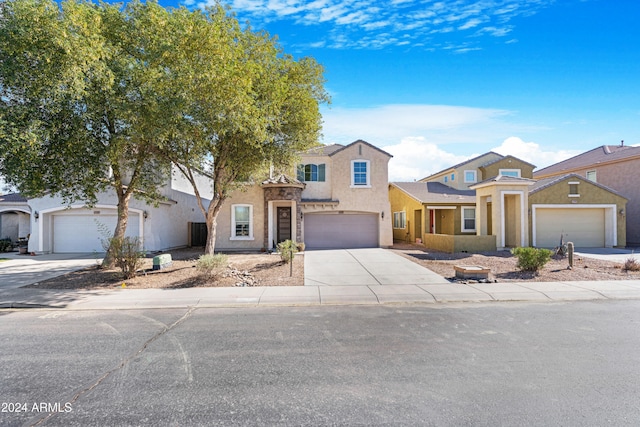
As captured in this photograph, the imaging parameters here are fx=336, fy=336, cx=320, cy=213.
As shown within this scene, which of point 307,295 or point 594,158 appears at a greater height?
point 594,158

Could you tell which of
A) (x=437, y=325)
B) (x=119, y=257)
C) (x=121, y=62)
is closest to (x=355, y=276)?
(x=437, y=325)

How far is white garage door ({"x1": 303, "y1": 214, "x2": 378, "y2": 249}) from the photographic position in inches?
824

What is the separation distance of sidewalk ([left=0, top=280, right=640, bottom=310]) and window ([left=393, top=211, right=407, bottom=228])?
15655mm

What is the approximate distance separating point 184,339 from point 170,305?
277 centimetres

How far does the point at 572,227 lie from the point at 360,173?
13.0 metres

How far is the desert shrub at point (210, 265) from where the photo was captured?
34.2 feet

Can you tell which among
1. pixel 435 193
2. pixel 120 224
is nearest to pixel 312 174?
pixel 435 193

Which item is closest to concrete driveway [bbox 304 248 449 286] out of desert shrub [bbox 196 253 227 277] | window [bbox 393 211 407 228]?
desert shrub [bbox 196 253 227 277]

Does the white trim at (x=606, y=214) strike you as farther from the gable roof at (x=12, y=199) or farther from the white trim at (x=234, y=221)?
the gable roof at (x=12, y=199)

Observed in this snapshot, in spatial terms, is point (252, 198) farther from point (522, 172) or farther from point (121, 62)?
point (522, 172)

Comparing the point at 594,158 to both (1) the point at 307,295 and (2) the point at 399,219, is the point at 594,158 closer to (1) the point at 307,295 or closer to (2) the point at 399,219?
(2) the point at 399,219

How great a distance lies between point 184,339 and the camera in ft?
18.9

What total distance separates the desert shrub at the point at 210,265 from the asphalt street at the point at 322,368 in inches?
123

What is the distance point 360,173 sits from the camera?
2064 cm
